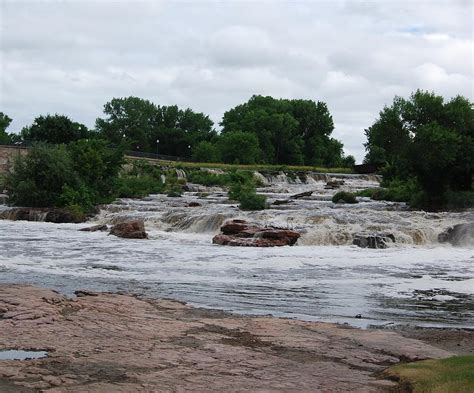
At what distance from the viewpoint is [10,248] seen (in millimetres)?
20938

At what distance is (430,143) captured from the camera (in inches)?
1478

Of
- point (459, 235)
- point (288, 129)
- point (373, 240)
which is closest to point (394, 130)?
point (459, 235)

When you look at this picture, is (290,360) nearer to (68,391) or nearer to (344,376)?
(344,376)

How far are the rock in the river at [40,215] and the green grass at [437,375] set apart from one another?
1124 inches

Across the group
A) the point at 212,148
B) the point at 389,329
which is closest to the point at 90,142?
the point at 389,329

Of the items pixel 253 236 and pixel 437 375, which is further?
pixel 253 236

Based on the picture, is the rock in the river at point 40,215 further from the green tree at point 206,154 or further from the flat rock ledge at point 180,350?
the green tree at point 206,154

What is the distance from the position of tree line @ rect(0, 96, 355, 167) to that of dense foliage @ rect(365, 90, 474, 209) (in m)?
57.0

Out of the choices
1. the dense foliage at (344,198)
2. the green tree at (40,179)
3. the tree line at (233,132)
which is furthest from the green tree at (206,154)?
the green tree at (40,179)

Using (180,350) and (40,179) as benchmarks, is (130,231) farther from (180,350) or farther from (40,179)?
(180,350)

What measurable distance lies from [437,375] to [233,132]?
10008 centimetres

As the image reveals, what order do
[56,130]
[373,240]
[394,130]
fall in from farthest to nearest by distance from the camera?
[56,130]
[394,130]
[373,240]

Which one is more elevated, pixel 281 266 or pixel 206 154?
pixel 206 154

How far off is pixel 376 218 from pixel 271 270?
43.2ft
